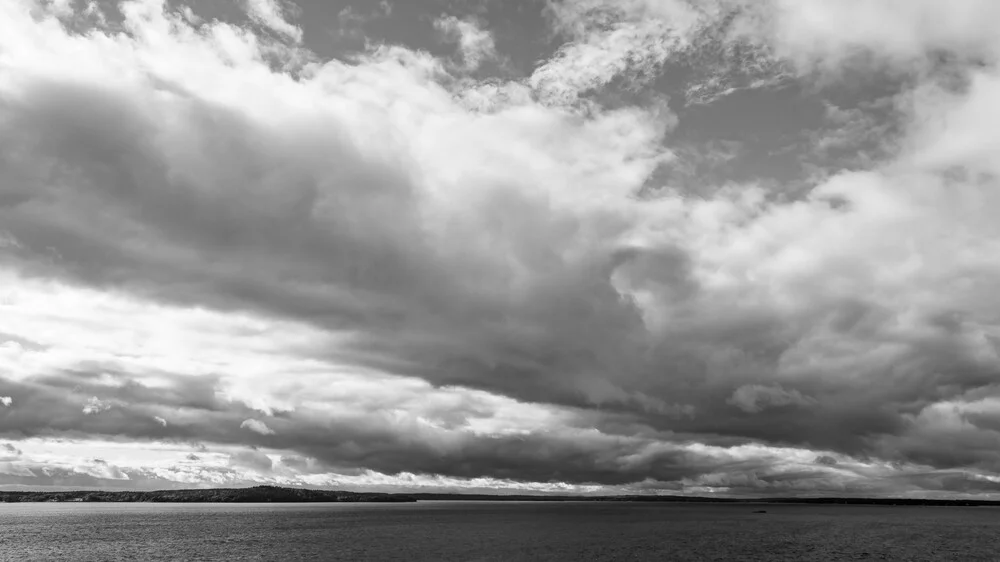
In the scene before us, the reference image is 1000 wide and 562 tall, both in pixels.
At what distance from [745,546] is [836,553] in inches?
961

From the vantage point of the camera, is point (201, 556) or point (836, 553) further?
point (836, 553)

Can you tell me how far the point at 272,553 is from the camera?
518 ft

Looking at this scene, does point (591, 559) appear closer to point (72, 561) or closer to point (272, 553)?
point (272, 553)

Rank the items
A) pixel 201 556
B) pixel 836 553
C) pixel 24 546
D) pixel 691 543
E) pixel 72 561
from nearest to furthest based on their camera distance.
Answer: pixel 72 561
pixel 201 556
pixel 836 553
pixel 24 546
pixel 691 543

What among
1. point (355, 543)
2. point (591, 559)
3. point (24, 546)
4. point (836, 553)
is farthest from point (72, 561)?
point (836, 553)

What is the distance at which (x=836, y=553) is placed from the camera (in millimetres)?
162000

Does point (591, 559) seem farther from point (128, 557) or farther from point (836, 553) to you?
point (128, 557)

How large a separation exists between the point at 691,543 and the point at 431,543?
7471 cm

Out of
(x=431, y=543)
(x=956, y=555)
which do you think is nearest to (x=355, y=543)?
(x=431, y=543)

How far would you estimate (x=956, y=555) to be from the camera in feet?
532

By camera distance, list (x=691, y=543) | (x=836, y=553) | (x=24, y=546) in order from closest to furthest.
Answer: (x=836, y=553), (x=24, y=546), (x=691, y=543)

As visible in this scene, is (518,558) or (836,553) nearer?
(518,558)

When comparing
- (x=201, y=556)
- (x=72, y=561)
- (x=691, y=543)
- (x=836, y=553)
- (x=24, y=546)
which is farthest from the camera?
(x=691, y=543)

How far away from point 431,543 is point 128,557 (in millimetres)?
74338
